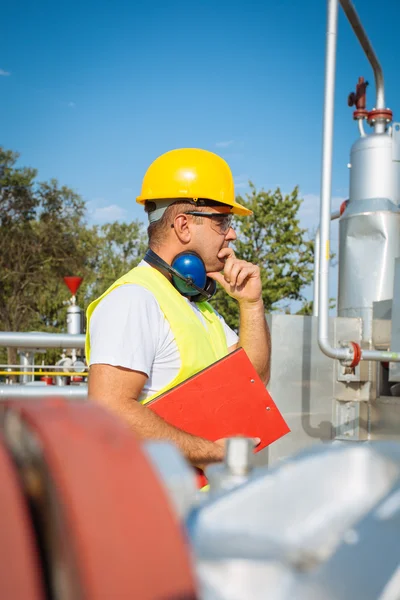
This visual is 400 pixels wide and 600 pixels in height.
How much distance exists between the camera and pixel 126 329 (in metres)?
2.59

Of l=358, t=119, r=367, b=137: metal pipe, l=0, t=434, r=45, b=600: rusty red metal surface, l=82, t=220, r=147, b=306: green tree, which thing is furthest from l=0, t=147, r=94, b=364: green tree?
l=0, t=434, r=45, b=600: rusty red metal surface

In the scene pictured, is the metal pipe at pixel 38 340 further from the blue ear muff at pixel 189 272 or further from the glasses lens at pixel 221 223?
the glasses lens at pixel 221 223

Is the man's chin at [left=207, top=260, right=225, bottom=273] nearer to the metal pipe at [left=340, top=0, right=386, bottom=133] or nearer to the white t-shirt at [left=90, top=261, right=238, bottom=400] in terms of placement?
the white t-shirt at [left=90, top=261, right=238, bottom=400]

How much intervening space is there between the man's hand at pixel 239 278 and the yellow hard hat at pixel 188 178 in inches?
9.9

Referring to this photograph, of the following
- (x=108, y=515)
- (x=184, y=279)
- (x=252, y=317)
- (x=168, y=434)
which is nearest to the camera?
(x=108, y=515)

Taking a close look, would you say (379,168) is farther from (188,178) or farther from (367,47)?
(188,178)

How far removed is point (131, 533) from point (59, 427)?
104mm

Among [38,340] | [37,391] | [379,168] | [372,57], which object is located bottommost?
[37,391]

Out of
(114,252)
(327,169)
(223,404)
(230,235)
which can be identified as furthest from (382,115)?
(114,252)

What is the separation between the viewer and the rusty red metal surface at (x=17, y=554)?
0.55m

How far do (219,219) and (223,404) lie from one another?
89 cm

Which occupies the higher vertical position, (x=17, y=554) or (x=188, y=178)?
(x=188, y=178)

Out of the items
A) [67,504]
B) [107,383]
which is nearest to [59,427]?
[67,504]

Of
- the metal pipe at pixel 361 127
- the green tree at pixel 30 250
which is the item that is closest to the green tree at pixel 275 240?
the green tree at pixel 30 250
